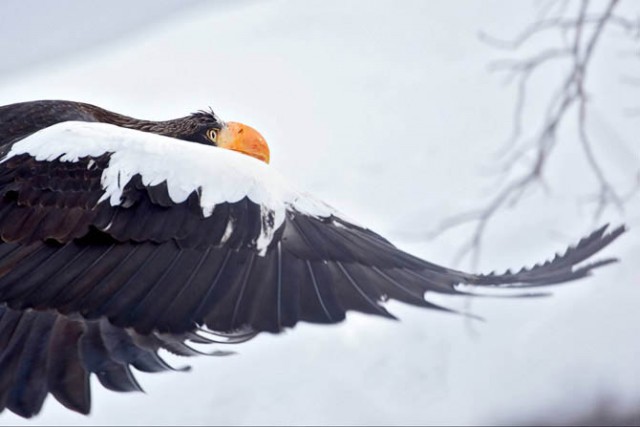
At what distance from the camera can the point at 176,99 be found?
5113 millimetres

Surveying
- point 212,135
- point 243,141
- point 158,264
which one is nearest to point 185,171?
point 158,264

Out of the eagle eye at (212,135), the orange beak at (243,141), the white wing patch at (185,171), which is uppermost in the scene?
the eagle eye at (212,135)

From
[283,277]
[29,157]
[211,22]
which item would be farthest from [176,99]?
[283,277]

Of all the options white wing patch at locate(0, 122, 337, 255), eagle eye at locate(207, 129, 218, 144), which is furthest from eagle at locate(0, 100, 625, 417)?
eagle eye at locate(207, 129, 218, 144)

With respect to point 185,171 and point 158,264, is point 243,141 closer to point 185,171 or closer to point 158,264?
point 185,171

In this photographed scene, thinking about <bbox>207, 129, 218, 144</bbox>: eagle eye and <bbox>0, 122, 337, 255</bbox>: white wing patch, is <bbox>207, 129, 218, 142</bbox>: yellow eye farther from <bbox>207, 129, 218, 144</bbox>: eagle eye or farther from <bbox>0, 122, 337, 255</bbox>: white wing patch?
<bbox>0, 122, 337, 255</bbox>: white wing patch

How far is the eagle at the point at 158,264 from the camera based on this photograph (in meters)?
2.60

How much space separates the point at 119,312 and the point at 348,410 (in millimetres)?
666

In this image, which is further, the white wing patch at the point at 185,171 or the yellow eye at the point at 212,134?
the yellow eye at the point at 212,134

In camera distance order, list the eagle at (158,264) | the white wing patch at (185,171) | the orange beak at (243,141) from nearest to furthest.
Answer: the eagle at (158,264) → the white wing patch at (185,171) → the orange beak at (243,141)

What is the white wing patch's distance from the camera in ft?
9.03

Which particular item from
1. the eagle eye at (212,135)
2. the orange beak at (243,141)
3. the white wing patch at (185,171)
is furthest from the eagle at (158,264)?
the eagle eye at (212,135)

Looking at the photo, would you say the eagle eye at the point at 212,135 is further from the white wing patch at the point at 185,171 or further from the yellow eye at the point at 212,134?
the white wing patch at the point at 185,171

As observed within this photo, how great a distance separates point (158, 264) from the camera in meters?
2.69
